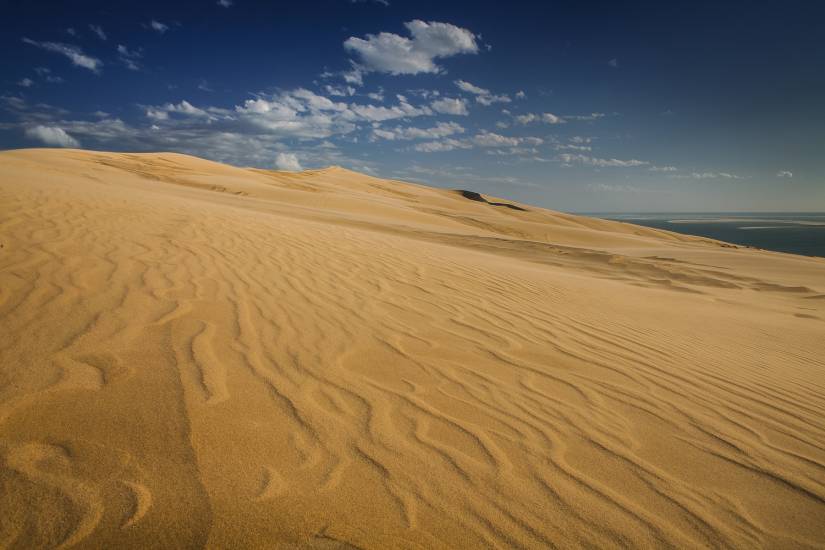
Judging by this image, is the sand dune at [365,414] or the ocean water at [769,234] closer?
the sand dune at [365,414]

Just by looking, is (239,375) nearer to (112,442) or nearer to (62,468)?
(112,442)

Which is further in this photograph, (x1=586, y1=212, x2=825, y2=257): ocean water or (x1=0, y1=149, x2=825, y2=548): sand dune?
(x1=586, y1=212, x2=825, y2=257): ocean water

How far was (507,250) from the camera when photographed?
39.5 feet

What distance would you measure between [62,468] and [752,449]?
3353 millimetres

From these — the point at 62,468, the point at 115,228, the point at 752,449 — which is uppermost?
the point at 115,228

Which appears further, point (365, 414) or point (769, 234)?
point (769, 234)

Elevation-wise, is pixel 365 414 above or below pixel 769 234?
below

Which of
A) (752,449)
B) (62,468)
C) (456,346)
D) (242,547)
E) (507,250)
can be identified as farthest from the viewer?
(507,250)

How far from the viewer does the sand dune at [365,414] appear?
1.59m

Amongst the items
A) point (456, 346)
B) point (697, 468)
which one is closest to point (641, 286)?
point (456, 346)

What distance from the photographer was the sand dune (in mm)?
1595

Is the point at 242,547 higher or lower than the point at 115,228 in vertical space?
lower

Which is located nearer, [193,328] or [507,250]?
[193,328]

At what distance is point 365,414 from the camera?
7.49ft
